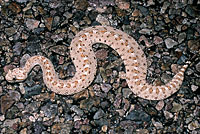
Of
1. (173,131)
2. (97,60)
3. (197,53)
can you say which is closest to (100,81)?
(97,60)

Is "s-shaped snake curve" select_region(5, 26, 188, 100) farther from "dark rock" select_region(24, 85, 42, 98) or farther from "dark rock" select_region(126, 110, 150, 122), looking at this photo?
"dark rock" select_region(126, 110, 150, 122)

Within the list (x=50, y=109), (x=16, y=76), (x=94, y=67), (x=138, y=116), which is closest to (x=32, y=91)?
(x=16, y=76)

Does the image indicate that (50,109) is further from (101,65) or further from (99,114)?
(101,65)

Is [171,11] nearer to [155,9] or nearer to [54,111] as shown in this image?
[155,9]

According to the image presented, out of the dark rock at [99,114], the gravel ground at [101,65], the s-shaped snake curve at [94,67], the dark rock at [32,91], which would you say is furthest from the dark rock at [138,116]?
the dark rock at [32,91]

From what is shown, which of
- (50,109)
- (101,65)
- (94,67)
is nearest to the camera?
(50,109)

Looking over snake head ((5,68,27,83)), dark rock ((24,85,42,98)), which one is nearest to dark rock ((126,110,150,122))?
dark rock ((24,85,42,98))
